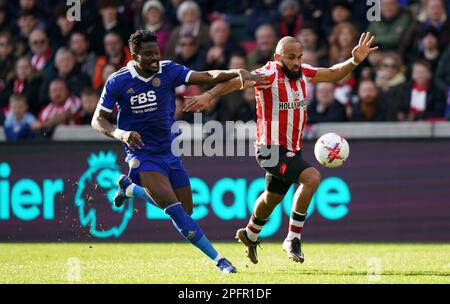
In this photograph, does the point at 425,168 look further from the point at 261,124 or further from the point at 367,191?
the point at 261,124

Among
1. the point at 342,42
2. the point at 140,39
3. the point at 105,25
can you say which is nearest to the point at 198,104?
the point at 140,39

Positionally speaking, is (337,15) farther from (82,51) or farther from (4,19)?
(4,19)

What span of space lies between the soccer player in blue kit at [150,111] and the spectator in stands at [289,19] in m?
6.65

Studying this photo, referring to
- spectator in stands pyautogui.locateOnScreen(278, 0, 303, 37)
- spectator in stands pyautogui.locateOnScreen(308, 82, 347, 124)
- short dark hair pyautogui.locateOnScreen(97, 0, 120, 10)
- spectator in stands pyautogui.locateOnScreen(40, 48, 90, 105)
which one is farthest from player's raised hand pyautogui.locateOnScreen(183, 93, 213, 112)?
short dark hair pyautogui.locateOnScreen(97, 0, 120, 10)

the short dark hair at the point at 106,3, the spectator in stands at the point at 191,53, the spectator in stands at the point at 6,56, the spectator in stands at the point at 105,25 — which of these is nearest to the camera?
the spectator in stands at the point at 191,53

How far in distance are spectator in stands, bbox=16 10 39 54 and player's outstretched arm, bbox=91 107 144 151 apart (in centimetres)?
796

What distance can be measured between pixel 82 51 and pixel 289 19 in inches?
136

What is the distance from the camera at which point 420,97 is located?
1495 centimetres

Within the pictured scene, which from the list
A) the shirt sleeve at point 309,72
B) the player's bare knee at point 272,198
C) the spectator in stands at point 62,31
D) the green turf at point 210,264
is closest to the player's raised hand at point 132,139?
the green turf at point 210,264

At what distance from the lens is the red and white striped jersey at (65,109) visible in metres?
15.7

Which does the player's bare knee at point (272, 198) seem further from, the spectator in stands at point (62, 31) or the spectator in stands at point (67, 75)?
the spectator in stands at point (62, 31)

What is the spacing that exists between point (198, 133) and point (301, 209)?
4.36 meters
